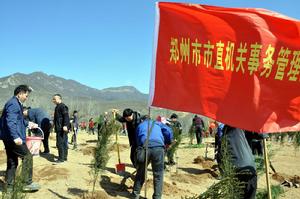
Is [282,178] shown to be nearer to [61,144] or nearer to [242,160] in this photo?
[61,144]

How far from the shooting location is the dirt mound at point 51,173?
385 inches

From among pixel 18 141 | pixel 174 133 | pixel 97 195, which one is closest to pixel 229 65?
pixel 18 141

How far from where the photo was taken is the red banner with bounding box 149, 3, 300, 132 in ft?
18.4

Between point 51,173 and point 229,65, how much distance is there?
562cm

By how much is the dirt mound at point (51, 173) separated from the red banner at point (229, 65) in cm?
432

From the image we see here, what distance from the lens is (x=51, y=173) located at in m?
10.1

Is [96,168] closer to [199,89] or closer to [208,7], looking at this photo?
[199,89]

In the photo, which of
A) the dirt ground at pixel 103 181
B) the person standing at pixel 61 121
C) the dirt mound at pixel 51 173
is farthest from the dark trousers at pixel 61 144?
the dirt mound at pixel 51 173

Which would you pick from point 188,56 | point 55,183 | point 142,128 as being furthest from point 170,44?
point 55,183

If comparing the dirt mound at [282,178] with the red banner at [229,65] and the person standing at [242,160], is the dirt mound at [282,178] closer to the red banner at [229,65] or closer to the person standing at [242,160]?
the red banner at [229,65]

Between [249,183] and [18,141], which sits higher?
[18,141]

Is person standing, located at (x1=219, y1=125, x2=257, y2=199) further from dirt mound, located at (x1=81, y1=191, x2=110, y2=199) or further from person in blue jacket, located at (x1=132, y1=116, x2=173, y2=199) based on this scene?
dirt mound, located at (x1=81, y1=191, x2=110, y2=199)

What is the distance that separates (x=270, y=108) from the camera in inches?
220

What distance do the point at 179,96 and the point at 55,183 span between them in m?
4.40
